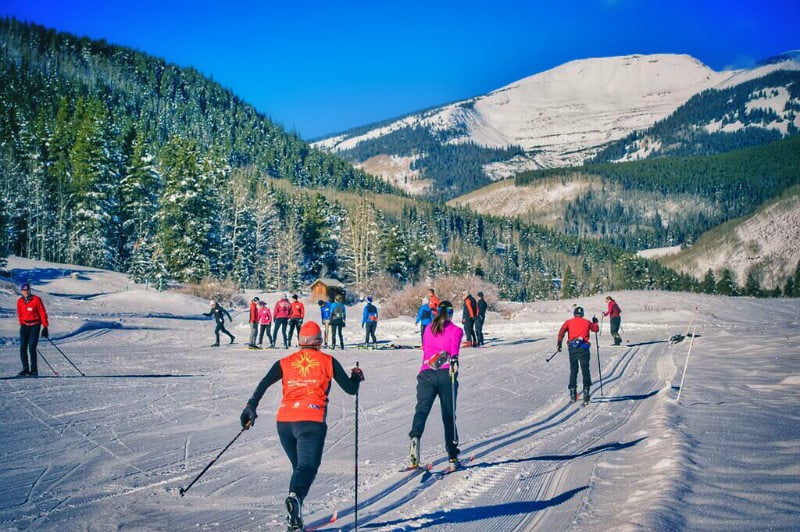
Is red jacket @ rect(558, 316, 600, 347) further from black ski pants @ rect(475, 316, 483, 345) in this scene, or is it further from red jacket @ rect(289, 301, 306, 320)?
red jacket @ rect(289, 301, 306, 320)

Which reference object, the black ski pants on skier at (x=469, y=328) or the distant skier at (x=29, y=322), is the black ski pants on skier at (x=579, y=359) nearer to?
the black ski pants on skier at (x=469, y=328)

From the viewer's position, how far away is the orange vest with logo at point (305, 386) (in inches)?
204

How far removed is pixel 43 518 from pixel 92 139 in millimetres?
50943

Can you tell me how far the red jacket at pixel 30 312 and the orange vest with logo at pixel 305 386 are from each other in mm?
10557

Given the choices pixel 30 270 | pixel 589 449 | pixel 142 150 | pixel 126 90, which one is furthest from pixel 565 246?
pixel 589 449

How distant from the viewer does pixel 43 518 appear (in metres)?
5.41

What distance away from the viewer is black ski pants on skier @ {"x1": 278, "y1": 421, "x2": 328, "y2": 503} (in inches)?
193

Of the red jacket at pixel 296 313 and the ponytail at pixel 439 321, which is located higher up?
the ponytail at pixel 439 321

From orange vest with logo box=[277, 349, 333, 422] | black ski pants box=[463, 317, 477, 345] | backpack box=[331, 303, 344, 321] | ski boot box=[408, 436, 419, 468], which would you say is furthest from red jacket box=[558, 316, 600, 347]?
backpack box=[331, 303, 344, 321]

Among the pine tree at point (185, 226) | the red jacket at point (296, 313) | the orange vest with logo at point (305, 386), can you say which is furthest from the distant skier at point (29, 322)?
the pine tree at point (185, 226)

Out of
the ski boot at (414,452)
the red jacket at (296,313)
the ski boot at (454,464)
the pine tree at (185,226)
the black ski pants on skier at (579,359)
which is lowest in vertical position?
the ski boot at (454,464)

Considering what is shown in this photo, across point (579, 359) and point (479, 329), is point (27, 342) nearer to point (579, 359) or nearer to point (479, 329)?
point (579, 359)

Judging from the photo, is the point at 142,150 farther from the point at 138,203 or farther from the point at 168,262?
the point at 168,262

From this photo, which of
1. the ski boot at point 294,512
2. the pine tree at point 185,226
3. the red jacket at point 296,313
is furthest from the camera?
the pine tree at point 185,226
